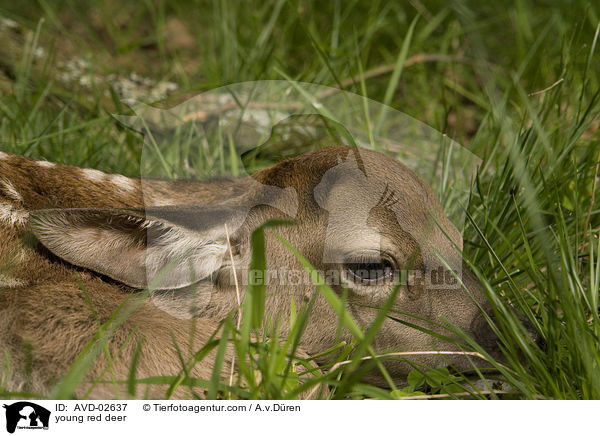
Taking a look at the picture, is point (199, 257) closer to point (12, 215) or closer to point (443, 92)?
point (12, 215)

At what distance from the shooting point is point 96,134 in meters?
3.83

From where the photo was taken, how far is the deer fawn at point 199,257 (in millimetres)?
2221

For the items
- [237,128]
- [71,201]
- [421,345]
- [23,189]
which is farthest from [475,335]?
[237,128]

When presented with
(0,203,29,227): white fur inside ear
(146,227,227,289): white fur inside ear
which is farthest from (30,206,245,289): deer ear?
(0,203,29,227): white fur inside ear

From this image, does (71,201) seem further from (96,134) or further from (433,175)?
(433,175)

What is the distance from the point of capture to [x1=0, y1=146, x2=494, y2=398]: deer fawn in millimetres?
2221
